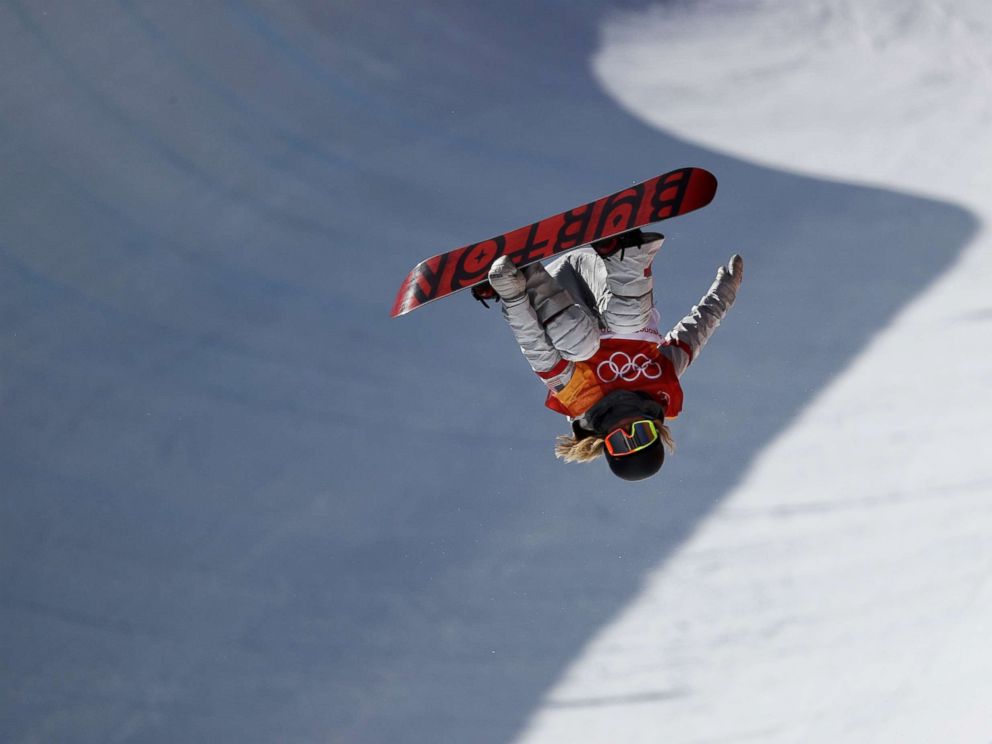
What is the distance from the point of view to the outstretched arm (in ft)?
12.7

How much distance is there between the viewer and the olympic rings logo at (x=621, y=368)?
371 centimetres

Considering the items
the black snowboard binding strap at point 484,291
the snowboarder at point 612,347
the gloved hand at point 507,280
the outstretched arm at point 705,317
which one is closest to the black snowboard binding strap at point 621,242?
the snowboarder at point 612,347

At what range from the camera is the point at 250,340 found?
532 centimetres

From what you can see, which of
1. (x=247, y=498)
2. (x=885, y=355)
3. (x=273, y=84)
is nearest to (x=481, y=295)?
(x=247, y=498)

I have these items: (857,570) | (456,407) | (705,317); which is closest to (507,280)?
(705,317)

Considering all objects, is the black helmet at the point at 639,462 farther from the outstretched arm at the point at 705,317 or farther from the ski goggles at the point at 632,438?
the outstretched arm at the point at 705,317

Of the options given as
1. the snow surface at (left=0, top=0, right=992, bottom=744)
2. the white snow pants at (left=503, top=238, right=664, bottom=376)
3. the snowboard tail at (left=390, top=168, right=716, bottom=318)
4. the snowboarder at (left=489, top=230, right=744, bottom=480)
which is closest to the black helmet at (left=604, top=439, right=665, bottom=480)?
the snowboarder at (left=489, top=230, right=744, bottom=480)

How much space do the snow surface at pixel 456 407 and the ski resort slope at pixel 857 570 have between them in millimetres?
12

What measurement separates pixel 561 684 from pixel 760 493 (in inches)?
43.1

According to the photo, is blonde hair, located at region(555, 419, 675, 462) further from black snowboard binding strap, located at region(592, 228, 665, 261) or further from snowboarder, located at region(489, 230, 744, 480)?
black snowboard binding strap, located at region(592, 228, 665, 261)

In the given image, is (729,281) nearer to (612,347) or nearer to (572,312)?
(612,347)

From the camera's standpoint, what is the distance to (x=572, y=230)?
3.40m

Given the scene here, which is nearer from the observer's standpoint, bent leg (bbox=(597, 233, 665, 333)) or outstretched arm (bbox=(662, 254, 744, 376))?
bent leg (bbox=(597, 233, 665, 333))

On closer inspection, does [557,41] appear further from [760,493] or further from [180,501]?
[180,501]
